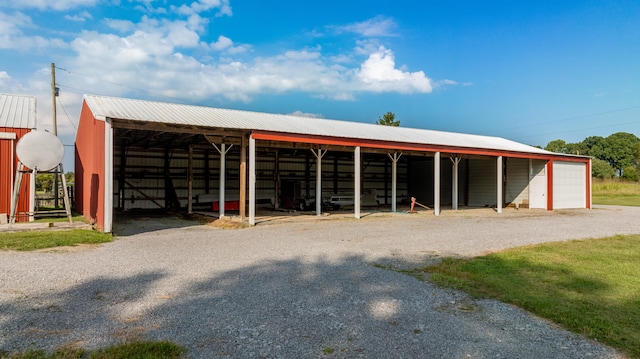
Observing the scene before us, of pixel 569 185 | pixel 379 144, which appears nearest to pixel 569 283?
pixel 379 144

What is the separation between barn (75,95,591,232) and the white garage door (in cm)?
6

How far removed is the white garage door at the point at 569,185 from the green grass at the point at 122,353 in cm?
2497

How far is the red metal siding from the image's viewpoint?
14.2 metres

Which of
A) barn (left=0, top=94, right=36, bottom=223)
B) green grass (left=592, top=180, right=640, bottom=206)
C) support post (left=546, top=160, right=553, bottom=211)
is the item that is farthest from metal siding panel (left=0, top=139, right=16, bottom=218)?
green grass (left=592, top=180, right=640, bottom=206)

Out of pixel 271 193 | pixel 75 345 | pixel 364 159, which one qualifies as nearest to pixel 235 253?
pixel 75 345

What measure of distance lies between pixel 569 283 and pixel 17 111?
746 inches

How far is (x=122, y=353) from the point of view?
11.5ft

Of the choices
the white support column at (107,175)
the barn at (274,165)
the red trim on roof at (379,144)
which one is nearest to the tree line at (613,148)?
the barn at (274,165)

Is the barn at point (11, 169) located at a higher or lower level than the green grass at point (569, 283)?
higher

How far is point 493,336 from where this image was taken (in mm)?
4121

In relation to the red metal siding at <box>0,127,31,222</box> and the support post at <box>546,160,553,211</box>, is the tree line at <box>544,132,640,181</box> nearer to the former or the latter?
the support post at <box>546,160,553,211</box>

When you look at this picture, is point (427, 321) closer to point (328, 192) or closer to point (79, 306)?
point (79, 306)

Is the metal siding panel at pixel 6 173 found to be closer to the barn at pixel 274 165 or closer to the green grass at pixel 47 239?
Result: the barn at pixel 274 165

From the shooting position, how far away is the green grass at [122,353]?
345 cm
